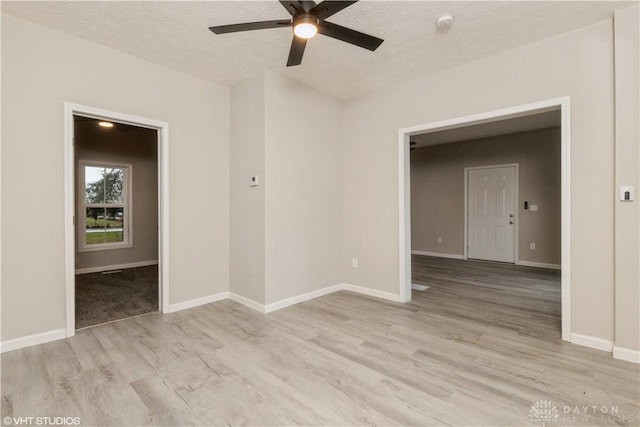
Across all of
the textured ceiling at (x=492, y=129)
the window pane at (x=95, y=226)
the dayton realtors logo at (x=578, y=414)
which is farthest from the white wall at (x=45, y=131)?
the textured ceiling at (x=492, y=129)

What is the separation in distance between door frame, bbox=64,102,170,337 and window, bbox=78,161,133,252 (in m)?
3.18

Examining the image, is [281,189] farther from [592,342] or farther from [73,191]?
[592,342]

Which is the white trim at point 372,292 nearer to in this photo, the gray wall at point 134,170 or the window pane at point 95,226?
the gray wall at point 134,170

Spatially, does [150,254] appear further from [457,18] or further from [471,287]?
→ [457,18]

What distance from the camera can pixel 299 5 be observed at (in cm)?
200

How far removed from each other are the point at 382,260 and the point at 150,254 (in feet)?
16.3

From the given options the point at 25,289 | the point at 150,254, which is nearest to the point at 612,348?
the point at 25,289

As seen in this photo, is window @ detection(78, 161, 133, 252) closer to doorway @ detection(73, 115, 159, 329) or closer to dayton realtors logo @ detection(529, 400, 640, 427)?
doorway @ detection(73, 115, 159, 329)

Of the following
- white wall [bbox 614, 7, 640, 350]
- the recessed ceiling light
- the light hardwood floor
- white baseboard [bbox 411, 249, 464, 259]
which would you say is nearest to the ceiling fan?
the recessed ceiling light

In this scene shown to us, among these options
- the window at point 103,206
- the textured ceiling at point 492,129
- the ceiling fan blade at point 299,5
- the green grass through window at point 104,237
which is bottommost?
the green grass through window at point 104,237

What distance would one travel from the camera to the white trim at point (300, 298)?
3.53 metres

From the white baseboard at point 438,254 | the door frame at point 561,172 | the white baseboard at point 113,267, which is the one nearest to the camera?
the door frame at point 561,172

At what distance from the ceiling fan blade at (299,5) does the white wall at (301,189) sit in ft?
5.03

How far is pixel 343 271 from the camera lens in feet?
14.7
